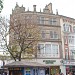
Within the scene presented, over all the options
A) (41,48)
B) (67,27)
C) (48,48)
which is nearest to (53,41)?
(48,48)

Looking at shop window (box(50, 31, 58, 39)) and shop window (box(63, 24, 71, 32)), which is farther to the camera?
shop window (box(63, 24, 71, 32))

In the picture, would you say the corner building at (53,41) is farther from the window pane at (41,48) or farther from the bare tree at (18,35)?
the bare tree at (18,35)

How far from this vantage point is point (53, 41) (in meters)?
49.4

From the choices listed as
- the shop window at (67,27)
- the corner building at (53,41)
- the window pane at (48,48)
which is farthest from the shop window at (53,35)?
the shop window at (67,27)

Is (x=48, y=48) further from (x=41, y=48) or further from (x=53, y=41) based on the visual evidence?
(x=41, y=48)

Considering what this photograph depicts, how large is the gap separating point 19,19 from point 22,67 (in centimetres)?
1256

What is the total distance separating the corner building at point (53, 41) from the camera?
4803cm

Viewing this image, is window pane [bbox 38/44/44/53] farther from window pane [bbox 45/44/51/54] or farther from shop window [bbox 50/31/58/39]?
shop window [bbox 50/31/58/39]

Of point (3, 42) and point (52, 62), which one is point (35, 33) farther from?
point (52, 62)

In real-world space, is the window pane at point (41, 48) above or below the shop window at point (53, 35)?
below

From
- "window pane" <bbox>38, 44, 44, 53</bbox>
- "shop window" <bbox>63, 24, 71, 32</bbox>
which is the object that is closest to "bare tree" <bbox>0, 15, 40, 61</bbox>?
"window pane" <bbox>38, 44, 44, 53</bbox>

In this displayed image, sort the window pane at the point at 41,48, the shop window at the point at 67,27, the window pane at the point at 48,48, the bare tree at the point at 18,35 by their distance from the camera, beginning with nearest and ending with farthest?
the bare tree at the point at 18,35 → the window pane at the point at 41,48 → the window pane at the point at 48,48 → the shop window at the point at 67,27

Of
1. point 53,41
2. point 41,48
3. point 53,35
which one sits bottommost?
point 41,48

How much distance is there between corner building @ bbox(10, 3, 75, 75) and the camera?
158ft
